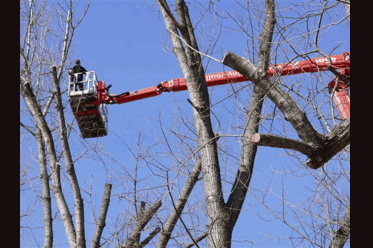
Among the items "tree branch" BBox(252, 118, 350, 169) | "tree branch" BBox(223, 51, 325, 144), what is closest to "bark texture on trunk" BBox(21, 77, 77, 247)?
"tree branch" BBox(223, 51, 325, 144)

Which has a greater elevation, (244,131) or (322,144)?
(244,131)

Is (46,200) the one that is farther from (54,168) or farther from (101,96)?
(101,96)

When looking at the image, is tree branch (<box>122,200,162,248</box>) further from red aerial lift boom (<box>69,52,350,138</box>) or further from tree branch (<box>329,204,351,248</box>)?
red aerial lift boom (<box>69,52,350,138</box>)

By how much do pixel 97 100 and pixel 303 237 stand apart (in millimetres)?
7760

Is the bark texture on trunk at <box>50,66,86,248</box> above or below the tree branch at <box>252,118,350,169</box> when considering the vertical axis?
above

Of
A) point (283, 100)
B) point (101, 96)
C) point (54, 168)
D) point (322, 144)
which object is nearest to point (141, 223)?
point (54, 168)

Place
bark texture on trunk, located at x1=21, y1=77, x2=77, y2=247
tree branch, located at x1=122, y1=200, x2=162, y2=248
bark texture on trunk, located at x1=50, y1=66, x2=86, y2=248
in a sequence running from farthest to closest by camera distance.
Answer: tree branch, located at x1=122, y1=200, x2=162, y2=248
bark texture on trunk, located at x1=21, y1=77, x2=77, y2=247
bark texture on trunk, located at x1=50, y1=66, x2=86, y2=248

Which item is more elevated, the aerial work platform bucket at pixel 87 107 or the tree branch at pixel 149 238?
the aerial work platform bucket at pixel 87 107

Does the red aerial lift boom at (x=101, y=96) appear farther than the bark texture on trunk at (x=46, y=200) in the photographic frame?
Yes

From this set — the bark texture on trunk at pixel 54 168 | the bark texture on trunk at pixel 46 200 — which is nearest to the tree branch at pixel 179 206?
the bark texture on trunk at pixel 54 168

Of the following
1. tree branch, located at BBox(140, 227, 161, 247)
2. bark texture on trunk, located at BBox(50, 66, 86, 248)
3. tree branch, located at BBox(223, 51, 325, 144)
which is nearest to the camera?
tree branch, located at BBox(223, 51, 325, 144)

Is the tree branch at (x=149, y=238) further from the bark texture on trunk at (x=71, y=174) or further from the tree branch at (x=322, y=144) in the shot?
the tree branch at (x=322, y=144)
